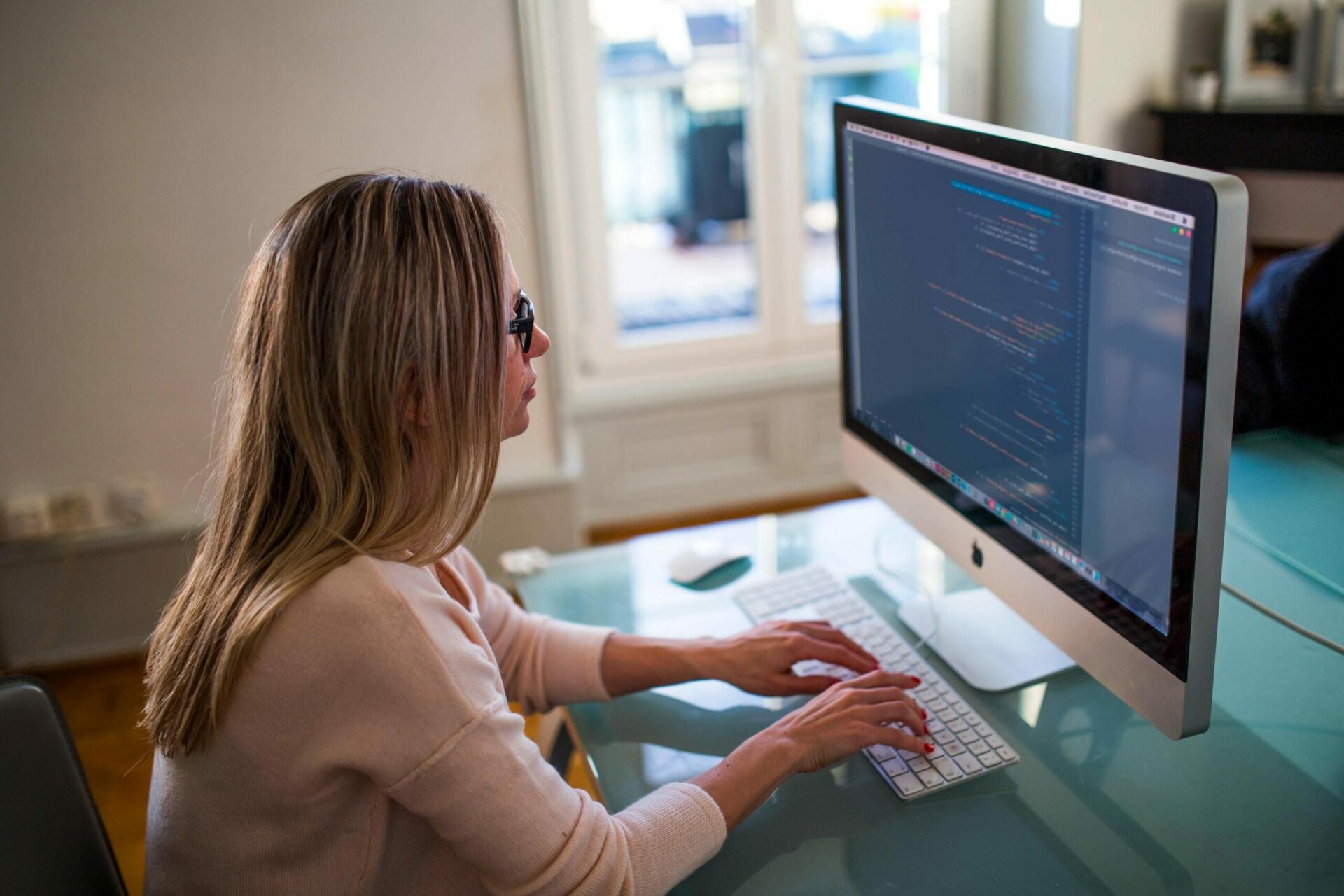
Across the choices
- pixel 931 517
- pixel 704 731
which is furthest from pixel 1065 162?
pixel 704 731

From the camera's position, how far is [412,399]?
2.88 ft

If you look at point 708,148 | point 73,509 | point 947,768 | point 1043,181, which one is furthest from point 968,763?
point 708,148

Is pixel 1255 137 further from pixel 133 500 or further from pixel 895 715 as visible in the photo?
pixel 133 500

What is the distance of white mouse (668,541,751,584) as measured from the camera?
4.64 ft

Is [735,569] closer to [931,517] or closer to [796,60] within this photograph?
[931,517]

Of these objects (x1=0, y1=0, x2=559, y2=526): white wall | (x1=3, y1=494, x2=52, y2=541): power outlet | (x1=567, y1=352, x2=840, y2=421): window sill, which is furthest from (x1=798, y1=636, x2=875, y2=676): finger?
(x1=3, y1=494, x2=52, y2=541): power outlet

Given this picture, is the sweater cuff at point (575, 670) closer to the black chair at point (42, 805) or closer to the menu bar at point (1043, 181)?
the black chair at point (42, 805)

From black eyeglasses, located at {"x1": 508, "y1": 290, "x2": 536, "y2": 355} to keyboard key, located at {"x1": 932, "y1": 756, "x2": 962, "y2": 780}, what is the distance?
0.51m

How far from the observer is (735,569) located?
1436 millimetres

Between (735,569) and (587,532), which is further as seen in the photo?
(587,532)

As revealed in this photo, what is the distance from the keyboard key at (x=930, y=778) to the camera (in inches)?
39.0

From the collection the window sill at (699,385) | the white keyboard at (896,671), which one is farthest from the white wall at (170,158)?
the white keyboard at (896,671)

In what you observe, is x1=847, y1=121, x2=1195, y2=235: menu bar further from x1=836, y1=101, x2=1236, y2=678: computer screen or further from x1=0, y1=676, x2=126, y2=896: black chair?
x1=0, y1=676, x2=126, y2=896: black chair

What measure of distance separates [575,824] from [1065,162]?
0.62m
